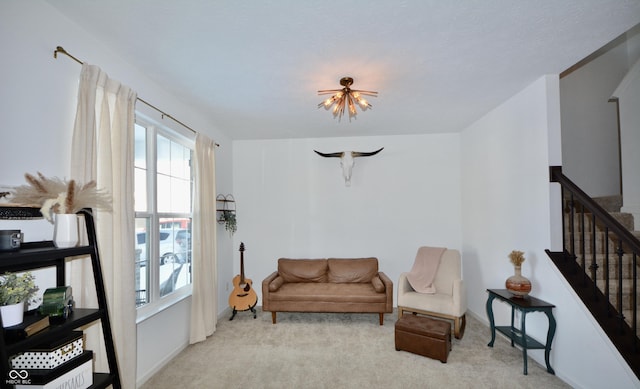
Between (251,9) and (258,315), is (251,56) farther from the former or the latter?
(258,315)

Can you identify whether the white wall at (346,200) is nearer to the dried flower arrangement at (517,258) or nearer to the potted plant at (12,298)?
the dried flower arrangement at (517,258)

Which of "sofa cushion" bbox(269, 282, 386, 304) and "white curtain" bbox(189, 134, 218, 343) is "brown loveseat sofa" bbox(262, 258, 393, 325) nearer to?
"sofa cushion" bbox(269, 282, 386, 304)

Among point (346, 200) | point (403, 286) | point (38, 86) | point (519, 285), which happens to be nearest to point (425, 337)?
point (403, 286)

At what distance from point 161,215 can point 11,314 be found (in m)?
1.96

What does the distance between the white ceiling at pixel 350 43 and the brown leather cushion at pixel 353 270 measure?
2411 millimetres

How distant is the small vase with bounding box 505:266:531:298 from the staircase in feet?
1.03

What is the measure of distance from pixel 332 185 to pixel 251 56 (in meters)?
2.83

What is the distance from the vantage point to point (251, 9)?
5.87 ft

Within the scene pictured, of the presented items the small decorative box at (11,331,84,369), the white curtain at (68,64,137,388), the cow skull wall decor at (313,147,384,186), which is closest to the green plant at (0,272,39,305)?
the small decorative box at (11,331,84,369)

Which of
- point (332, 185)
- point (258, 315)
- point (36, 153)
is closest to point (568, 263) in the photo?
point (332, 185)

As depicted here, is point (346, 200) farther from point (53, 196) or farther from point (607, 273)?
point (53, 196)

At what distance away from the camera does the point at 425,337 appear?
297cm

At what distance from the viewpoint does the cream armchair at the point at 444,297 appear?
11.3 ft

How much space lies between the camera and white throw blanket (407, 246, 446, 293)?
151 inches
